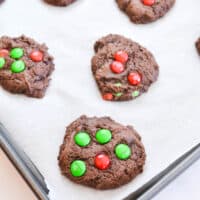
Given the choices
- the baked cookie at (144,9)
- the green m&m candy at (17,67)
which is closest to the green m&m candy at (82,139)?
the green m&m candy at (17,67)

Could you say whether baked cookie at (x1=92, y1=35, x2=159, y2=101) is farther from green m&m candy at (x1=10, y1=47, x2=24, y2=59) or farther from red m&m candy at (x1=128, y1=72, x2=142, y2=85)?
green m&m candy at (x1=10, y1=47, x2=24, y2=59)

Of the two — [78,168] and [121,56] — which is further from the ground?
[121,56]

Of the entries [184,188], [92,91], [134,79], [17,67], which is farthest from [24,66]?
[184,188]

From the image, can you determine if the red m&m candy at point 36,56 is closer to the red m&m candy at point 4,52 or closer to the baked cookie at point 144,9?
the red m&m candy at point 4,52

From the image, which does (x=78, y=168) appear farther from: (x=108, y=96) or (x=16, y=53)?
(x=16, y=53)

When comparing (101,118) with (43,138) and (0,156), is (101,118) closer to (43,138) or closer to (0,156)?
(43,138)

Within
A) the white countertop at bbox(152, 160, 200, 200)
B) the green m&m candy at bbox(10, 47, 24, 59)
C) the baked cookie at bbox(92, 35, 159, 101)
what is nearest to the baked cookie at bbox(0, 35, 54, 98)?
the green m&m candy at bbox(10, 47, 24, 59)

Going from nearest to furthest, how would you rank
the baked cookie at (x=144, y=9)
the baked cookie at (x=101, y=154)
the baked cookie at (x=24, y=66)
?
the baked cookie at (x=101, y=154) < the baked cookie at (x=24, y=66) < the baked cookie at (x=144, y=9)

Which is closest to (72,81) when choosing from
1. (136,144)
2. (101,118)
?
(101,118)
